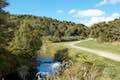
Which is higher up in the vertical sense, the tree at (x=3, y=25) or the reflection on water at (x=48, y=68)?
the tree at (x=3, y=25)

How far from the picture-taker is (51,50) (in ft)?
216

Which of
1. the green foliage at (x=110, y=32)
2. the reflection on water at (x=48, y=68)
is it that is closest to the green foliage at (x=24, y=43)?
the reflection on water at (x=48, y=68)

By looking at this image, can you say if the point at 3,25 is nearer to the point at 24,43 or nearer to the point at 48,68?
the point at 24,43

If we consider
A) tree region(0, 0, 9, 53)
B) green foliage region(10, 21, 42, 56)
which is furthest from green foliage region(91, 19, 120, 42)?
tree region(0, 0, 9, 53)

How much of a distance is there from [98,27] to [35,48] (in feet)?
72.8

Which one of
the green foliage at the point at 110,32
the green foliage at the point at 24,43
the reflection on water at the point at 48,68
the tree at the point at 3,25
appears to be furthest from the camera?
the green foliage at the point at 110,32

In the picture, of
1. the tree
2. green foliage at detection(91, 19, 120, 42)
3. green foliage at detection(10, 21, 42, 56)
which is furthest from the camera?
green foliage at detection(91, 19, 120, 42)

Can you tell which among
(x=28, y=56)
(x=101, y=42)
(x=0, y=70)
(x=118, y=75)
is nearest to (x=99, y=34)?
(x=101, y=42)

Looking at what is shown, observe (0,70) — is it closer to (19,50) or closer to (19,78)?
(19,78)

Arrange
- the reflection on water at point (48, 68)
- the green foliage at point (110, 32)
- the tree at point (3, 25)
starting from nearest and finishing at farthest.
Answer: the reflection on water at point (48, 68), the tree at point (3, 25), the green foliage at point (110, 32)

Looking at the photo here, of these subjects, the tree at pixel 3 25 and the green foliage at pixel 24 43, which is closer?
the tree at pixel 3 25

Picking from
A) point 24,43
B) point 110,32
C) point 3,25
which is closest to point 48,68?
point 3,25

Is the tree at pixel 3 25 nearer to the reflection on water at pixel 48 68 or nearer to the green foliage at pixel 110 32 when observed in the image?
the reflection on water at pixel 48 68

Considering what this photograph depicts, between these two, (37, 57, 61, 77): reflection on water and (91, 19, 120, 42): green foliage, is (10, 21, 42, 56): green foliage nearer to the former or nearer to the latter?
(37, 57, 61, 77): reflection on water
